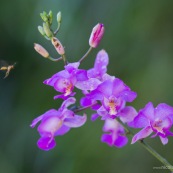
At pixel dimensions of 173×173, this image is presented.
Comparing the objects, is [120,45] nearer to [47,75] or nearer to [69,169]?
[47,75]

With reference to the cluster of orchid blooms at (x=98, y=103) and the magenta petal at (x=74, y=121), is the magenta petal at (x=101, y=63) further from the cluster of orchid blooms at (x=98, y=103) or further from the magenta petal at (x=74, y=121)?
the magenta petal at (x=74, y=121)

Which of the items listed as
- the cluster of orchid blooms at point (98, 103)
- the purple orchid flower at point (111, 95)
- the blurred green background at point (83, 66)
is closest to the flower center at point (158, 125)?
the cluster of orchid blooms at point (98, 103)

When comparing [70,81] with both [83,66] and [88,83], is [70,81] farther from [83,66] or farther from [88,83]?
[83,66]

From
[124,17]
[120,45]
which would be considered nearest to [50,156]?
[120,45]

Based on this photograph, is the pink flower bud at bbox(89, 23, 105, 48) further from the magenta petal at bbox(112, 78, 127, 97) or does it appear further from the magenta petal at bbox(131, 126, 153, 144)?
the magenta petal at bbox(131, 126, 153, 144)

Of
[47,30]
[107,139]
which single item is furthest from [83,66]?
[47,30]

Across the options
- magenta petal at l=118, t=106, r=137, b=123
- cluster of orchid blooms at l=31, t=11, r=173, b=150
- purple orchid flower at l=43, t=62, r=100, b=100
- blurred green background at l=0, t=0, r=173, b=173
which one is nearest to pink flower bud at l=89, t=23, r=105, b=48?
cluster of orchid blooms at l=31, t=11, r=173, b=150

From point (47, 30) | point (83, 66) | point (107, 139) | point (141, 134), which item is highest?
point (47, 30)
